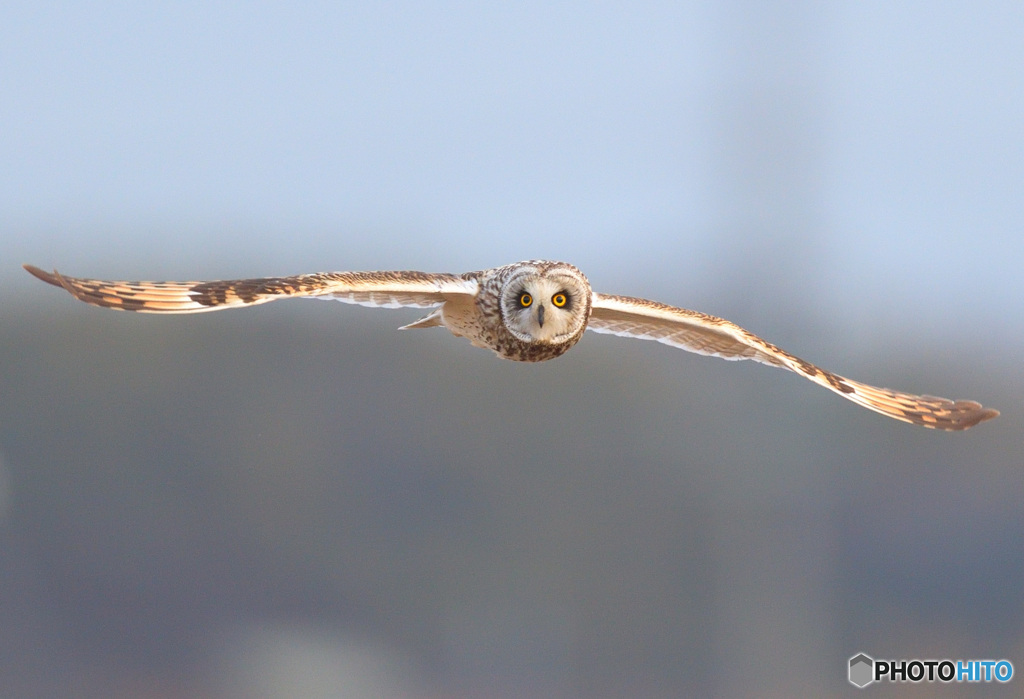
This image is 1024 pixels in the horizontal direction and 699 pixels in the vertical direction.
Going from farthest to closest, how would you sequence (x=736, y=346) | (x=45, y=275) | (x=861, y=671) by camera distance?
(x=861, y=671) < (x=736, y=346) < (x=45, y=275)

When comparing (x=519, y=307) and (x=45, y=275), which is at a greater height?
(x=45, y=275)

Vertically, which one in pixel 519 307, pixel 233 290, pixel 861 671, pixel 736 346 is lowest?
pixel 861 671

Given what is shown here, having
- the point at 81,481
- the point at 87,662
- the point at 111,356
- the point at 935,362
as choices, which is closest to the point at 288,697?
the point at 87,662

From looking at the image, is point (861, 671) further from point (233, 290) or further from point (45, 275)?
point (45, 275)

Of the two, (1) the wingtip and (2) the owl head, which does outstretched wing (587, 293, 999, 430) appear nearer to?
(2) the owl head

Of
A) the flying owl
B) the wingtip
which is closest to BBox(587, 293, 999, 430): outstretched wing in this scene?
the flying owl

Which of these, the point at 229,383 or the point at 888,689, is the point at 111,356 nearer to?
the point at 229,383

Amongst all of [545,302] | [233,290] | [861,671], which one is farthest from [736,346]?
[861,671]
